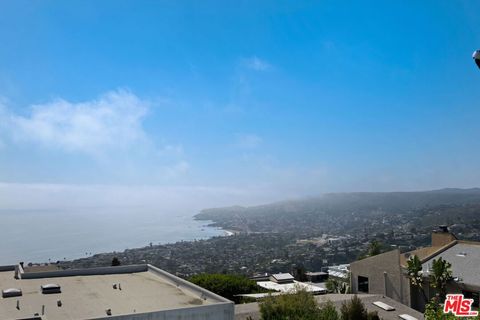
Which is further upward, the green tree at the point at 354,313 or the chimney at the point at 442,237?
the chimney at the point at 442,237

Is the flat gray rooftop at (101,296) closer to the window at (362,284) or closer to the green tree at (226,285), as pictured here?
the green tree at (226,285)

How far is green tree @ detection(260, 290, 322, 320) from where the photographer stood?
1980 cm

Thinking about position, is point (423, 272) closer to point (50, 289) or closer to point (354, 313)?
point (354, 313)

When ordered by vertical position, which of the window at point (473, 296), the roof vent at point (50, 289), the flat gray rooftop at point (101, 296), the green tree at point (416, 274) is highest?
the roof vent at point (50, 289)

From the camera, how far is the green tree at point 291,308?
19797 mm

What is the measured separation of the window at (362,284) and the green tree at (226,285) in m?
7.42

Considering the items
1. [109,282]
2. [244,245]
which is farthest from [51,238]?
[109,282]

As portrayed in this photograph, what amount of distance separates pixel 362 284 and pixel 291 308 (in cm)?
1430

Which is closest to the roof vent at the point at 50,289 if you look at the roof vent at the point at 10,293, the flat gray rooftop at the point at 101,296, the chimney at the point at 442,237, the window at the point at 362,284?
the flat gray rooftop at the point at 101,296

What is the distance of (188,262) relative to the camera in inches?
4055

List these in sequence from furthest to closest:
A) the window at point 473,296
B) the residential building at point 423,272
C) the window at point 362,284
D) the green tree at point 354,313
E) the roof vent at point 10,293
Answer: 1. the window at point 362,284
2. the residential building at point 423,272
3. the window at point 473,296
4. the green tree at point 354,313
5. the roof vent at point 10,293

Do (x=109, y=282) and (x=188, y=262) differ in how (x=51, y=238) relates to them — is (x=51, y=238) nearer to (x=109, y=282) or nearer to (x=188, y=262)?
(x=188, y=262)

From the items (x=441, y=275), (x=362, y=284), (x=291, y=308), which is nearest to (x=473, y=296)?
(x=441, y=275)

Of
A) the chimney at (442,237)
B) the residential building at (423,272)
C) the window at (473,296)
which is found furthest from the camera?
the chimney at (442,237)
